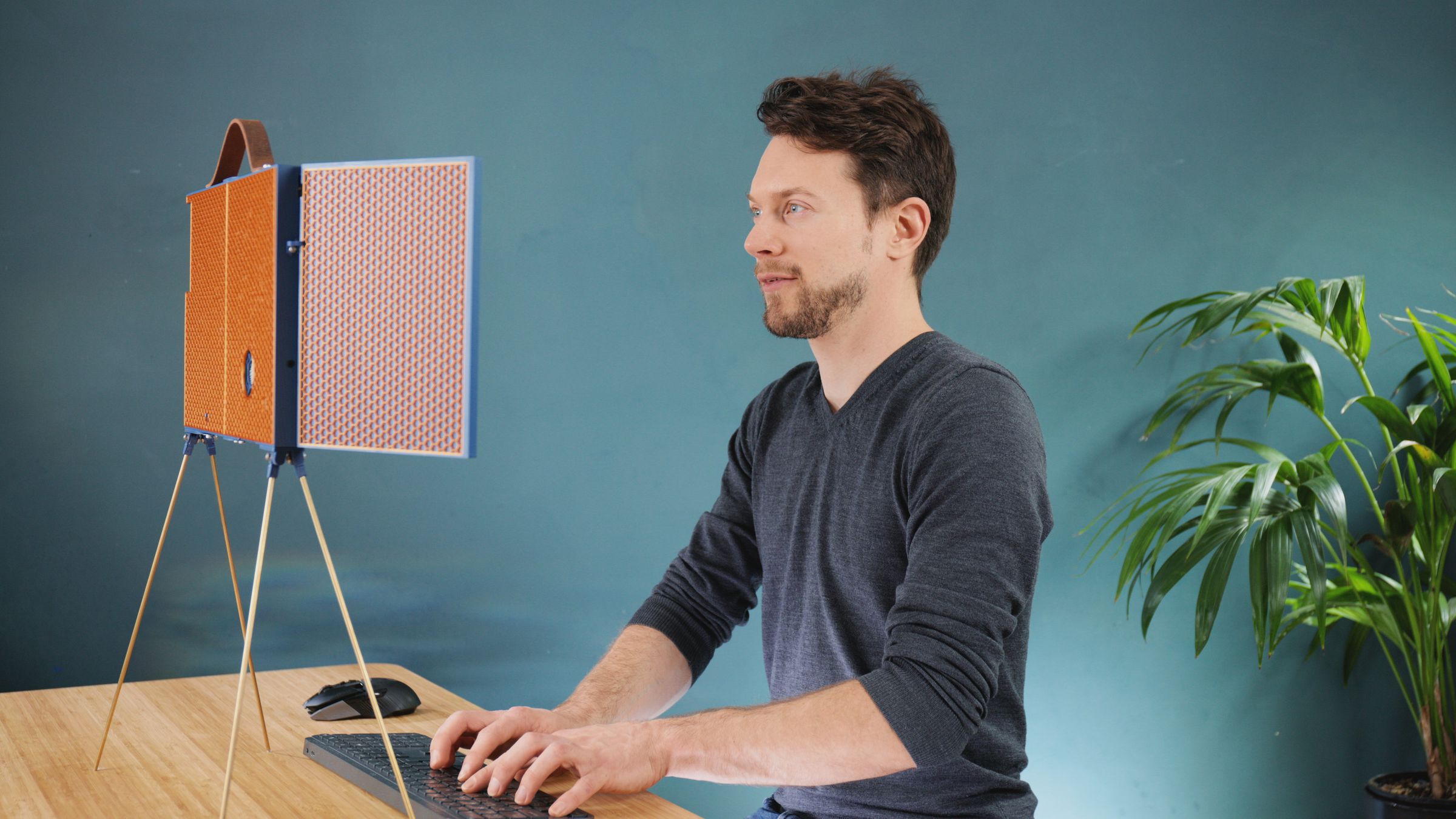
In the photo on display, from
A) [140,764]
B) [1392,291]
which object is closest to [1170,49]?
[1392,291]

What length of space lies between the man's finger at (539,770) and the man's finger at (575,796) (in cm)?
2

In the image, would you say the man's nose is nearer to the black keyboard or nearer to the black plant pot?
the black keyboard

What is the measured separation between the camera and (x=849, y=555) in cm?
125

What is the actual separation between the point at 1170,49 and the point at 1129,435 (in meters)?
0.93

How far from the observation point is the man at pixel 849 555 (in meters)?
1.03

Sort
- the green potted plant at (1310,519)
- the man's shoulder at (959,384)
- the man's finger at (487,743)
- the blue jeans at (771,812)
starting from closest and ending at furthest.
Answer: the man's finger at (487,743) → the man's shoulder at (959,384) → the blue jeans at (771,812) → the green potted plant at (1310,519)

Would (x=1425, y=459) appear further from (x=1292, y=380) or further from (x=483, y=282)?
(x=483, y=282)

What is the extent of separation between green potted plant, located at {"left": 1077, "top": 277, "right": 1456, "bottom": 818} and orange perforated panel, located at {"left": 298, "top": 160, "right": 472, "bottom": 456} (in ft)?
5.42

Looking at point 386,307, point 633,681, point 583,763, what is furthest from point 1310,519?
point 386,307

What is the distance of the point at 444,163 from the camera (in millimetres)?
883

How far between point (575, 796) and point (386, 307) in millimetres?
441

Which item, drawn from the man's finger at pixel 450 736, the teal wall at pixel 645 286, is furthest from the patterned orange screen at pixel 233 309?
the teal wall at pixel 645 286

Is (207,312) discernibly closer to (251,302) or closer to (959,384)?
(251,302)

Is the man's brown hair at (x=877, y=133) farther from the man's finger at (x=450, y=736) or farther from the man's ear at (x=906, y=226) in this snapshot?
the man's finger at (x=450, y=736)
